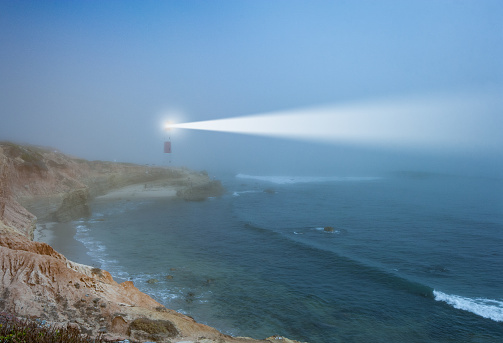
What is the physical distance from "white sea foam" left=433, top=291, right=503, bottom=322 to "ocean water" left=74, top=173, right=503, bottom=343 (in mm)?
56

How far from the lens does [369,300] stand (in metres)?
17.9

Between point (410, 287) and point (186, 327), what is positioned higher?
point (186, 327)

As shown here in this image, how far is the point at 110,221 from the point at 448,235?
3458 cm

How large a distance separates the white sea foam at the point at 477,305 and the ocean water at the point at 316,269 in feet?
0.18

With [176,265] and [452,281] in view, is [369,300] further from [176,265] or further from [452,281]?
[176,265]

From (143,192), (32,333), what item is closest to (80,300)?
(32,333)

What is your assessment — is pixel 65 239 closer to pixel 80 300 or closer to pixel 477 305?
pixel 80 300

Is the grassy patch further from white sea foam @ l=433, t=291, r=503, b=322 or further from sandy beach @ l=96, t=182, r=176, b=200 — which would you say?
sandy beach @ l=96, t=182, r=176, b=200

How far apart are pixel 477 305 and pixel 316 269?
358 inches

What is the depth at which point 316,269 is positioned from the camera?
22.5 metres

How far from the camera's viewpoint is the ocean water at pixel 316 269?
15.2 meters

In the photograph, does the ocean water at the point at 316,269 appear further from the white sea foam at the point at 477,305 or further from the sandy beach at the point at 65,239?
the sandy beach at the point at 65,239

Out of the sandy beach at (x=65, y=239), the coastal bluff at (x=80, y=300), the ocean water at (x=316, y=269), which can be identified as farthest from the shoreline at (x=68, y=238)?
the coastal bluff at (x=80, y=300)

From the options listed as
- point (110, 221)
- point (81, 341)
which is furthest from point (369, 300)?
point (110, 221)
